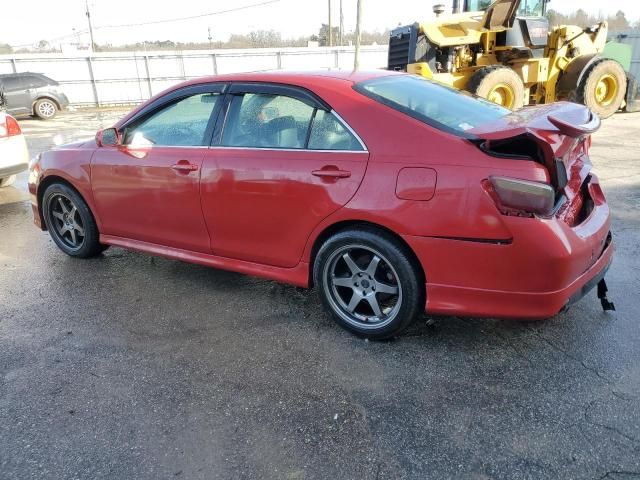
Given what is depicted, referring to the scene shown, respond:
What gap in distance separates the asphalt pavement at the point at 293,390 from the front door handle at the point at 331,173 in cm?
99

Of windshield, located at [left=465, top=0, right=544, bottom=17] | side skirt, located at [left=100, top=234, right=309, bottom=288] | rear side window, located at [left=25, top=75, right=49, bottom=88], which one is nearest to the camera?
side skirt, located at [left=100, top=234, right=309, bottom=288]

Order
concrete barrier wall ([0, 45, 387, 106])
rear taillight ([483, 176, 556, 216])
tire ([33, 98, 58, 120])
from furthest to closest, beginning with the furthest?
1. concrete barrier wall ([0, 45, 387, 106])
2. tire ([33, 98, 58, 120])
3. rear taillight ([483, 176, 556, 216])

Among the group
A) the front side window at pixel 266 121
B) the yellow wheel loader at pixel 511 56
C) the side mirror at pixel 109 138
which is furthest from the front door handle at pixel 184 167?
the yellow wheel loader at pixel 511 56

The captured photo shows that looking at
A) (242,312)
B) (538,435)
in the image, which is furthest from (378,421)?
(242,312)

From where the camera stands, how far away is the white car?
6.71 metres

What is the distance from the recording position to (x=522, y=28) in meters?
11.2

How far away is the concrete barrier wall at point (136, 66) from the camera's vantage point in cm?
2391

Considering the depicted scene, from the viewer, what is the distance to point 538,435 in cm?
233

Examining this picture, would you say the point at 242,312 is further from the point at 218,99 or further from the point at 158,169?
the point at 218,99

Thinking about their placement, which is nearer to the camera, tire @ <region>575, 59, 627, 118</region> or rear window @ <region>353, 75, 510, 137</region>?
rear window @ <region>353, 75, 510, 137</region>

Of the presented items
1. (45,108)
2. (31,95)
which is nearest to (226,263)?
(31,95)

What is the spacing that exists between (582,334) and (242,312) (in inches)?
84.9

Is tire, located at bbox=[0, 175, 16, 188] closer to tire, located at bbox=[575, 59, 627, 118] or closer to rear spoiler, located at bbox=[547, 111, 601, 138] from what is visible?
rear spoiler, located at bbox=[547, 111, 601, 138]

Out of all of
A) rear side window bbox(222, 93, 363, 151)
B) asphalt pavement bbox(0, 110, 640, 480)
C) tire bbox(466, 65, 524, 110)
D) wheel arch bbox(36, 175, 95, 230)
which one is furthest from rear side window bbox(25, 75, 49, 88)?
rear side window bbox(222, 93, 363, 151)
